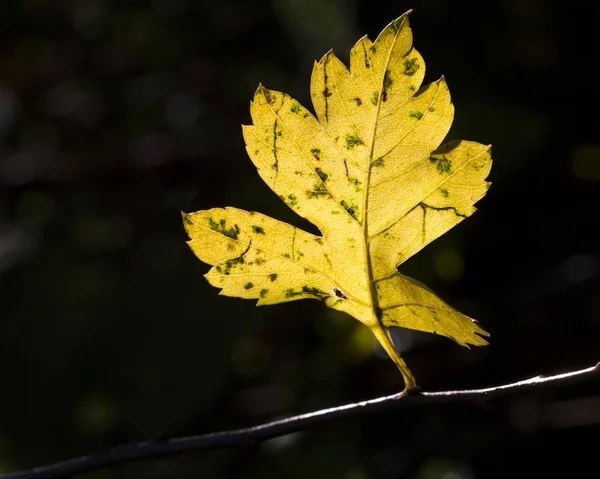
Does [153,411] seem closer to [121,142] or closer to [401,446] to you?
[401,446]

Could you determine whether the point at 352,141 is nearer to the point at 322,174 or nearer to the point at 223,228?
the point at 322,174

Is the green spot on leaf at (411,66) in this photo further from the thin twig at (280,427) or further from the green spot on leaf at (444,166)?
the thin twig at (280,427)

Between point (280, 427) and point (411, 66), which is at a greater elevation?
point (411, 66)

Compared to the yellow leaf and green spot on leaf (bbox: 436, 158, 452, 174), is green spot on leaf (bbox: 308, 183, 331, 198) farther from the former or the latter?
green spot on leaf (bbox: 436, 158, 452, 174)

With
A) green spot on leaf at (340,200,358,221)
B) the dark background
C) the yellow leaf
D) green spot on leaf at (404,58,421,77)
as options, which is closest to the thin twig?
the yellow leaf

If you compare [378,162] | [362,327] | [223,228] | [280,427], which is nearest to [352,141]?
[378,162]

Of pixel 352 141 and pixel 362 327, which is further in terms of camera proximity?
pixel 362 327
